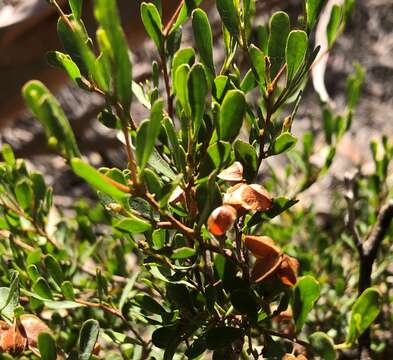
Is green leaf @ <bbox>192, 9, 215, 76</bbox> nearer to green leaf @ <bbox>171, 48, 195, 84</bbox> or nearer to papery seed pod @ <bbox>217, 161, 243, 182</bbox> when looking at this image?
green leaf @ <bbox>171, 48, 195, 84</bbox>

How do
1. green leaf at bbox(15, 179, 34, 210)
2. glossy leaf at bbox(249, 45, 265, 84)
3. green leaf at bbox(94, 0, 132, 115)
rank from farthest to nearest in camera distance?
green leaf at bbox(15, 179, 34, 210), glossy leaf at bbox(249, 45, 265, 84), green leaf at bbox(94, 0, 132, 115)

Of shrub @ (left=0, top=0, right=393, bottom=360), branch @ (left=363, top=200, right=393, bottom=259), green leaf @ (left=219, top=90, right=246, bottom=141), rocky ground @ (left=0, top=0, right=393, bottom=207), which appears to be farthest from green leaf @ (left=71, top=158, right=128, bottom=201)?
rocky ground @ (left=0, top=0, right=393, bottom=207)

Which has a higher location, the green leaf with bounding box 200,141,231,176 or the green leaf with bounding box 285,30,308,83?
the green leaf with bounding box 285,30,308,83

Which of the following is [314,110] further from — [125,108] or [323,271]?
[125,108]

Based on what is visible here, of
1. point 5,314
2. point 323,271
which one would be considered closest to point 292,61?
point 5,314

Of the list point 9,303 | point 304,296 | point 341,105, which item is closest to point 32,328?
point 9,303

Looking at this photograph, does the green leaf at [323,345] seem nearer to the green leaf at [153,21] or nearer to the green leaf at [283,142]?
the green leaf at [283,142]

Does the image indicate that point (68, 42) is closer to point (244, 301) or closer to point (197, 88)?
point (197, 88)
